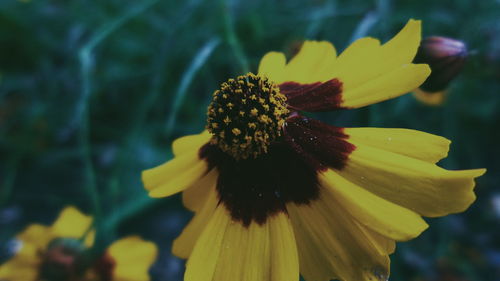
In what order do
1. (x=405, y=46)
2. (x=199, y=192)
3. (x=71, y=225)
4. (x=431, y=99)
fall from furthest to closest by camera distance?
1. (x=431, y=99)
2. (x=71, y=225)
3. (x=199, y=192)
4. (x=405, y=46)

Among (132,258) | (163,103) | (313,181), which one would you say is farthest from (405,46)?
(163,103)

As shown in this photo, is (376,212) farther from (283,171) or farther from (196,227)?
(196,227)

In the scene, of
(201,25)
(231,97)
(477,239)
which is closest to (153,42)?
(201,25)

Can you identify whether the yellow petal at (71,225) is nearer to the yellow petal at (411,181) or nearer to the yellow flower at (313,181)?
the yellow flower at (313,181)

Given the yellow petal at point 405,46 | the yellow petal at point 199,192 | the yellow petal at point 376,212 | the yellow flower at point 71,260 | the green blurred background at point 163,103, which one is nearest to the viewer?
the yellow petal at point 376,212

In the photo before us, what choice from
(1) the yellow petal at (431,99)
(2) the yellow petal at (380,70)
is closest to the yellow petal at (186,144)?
(2) the yellow petal at (380,70)

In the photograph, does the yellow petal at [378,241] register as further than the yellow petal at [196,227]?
No

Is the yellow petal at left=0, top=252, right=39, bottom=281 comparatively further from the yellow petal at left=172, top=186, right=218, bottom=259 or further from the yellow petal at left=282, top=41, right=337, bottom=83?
the yellow petal at left=282, top=41, right=337, bottom=83
